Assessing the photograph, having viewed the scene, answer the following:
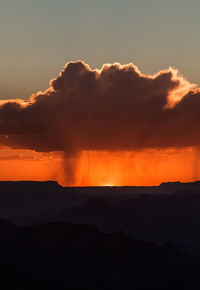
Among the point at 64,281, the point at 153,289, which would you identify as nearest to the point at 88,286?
the point at 64,281

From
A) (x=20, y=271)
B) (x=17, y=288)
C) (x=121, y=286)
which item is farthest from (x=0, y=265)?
(x=121, y=286)

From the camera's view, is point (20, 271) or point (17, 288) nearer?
point (17, 288)

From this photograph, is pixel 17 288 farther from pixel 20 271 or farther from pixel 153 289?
pixel 153 289

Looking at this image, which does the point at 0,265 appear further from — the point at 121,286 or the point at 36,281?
the point at 121,286

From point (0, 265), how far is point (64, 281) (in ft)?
77.4

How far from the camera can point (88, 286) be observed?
634ft

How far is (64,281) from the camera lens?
198 metres

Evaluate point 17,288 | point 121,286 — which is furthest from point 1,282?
point 121,286

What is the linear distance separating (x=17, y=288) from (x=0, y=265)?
66.5ft

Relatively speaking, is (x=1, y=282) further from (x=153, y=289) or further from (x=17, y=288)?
(x=153, y=289)

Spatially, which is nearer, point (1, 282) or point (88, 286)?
point (1, 282)

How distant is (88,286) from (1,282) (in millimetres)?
31906

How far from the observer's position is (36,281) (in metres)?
187

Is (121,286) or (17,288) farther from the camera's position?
(121,286)
